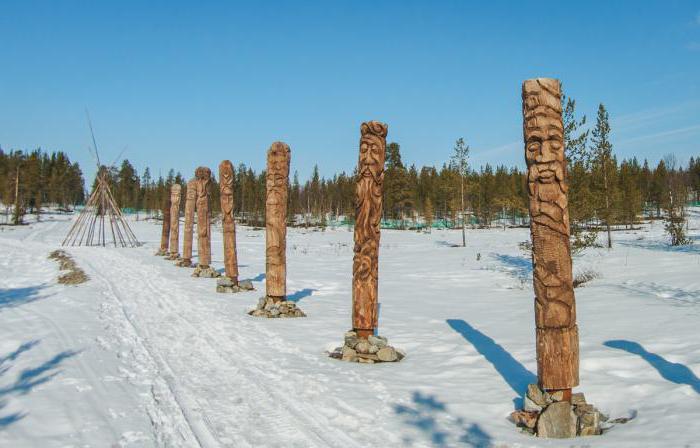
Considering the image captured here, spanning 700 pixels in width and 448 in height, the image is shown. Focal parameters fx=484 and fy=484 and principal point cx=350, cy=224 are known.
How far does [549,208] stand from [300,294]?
10.0 meters

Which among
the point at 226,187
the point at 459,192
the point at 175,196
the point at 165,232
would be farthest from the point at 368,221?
the point at 459,192

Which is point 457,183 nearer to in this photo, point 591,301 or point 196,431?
point 591,301

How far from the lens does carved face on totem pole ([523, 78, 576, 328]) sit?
198 inches

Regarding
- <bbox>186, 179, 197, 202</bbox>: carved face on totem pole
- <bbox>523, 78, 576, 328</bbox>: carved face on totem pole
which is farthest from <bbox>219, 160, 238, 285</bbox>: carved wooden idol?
<bbox>523, 78, 576, 328</bbox>: carved face on totem pole

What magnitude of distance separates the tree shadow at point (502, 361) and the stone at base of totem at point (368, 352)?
4.52 ft

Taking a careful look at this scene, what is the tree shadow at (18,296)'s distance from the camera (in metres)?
11.2

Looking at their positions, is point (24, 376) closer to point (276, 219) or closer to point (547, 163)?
point (276, 219)

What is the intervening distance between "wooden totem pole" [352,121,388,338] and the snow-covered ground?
1147 millimetres

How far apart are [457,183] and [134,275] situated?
3185 cm

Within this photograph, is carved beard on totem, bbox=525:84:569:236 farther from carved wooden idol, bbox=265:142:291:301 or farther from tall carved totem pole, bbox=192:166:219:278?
tall carved totem pole, bbox=192:166:219:278

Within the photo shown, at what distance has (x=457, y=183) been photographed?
43094 millimetres

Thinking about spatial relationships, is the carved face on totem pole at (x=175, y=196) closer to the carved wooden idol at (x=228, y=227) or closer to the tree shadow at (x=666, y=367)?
the carved wooden idol at (x=228, y=227)

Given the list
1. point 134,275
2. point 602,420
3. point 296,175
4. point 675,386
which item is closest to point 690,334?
point 675,386

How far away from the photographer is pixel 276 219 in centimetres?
1109
